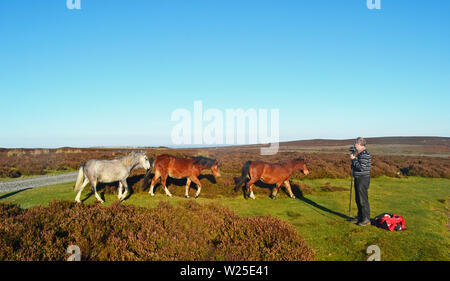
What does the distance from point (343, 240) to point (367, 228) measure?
4.91ft

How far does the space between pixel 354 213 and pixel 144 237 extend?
316 inches


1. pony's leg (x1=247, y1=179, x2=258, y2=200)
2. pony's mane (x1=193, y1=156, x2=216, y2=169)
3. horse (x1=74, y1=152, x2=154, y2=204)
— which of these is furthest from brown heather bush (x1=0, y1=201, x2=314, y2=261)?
pony's mane (x1=193, y1=156, x2=216, y2=169)

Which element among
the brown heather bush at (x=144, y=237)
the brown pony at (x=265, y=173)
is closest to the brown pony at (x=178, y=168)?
the brown pony at (x=265, y=173)

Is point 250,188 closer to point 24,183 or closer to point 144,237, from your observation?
point 144,237

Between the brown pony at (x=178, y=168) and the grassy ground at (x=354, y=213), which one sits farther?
the brown pony at (x=178, y=168)

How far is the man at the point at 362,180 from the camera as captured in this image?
702cm

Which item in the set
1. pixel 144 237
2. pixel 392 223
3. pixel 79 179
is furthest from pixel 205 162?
pixel 392 223

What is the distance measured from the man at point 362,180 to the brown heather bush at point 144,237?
3055 mm

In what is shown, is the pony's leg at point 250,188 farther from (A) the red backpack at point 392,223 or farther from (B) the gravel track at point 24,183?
(B) the gravel track at point 24,183

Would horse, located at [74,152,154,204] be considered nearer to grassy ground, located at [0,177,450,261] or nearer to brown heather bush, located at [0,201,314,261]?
grassy ground, located at [0,177,450,261]

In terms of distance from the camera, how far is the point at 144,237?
4969 mm

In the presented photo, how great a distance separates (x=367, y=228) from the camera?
6.73m

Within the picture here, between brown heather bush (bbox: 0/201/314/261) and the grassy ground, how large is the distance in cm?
133
